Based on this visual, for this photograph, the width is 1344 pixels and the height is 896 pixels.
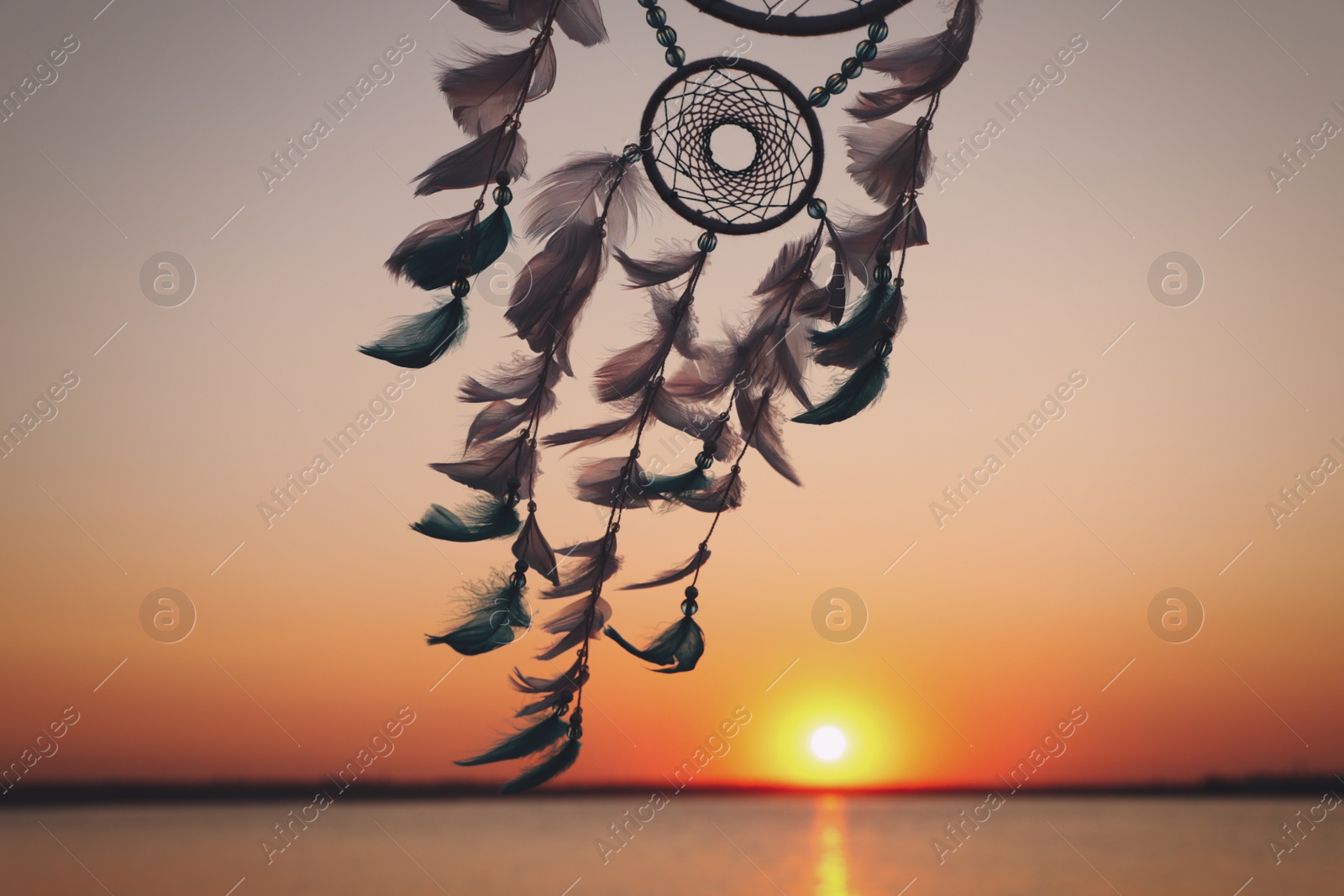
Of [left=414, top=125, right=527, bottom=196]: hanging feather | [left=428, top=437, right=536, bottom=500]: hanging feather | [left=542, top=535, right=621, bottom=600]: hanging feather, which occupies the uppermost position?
Result: [left=414, top=125, right=527, bottom=196]: hanging feather

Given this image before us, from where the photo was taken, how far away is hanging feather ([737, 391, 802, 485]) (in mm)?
2383

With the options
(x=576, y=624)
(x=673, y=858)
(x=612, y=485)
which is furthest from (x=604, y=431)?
(x=673, y=858)

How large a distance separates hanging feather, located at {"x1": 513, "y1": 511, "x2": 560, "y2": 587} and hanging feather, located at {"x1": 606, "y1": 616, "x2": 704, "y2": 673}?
0.32 m

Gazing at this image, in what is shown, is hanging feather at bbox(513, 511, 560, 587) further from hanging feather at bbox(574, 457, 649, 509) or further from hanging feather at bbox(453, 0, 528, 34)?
hanging feather at bbox(453, 0, 528, 34)

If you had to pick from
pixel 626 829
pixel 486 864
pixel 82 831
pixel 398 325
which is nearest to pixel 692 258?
pixel 398 325

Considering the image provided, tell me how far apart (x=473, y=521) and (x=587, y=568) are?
345 millimetres

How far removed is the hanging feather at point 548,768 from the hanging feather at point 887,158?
1.58 meters

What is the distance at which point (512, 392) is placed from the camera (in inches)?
89.1

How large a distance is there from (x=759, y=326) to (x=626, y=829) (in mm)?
28272

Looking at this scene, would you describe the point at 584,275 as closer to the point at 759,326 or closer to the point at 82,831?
the point at 759,326

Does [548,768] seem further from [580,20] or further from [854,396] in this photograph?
[580,20]

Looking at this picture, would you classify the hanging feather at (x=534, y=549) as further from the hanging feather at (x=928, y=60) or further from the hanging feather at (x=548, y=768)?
the hanging feather at (x=928, y=60)

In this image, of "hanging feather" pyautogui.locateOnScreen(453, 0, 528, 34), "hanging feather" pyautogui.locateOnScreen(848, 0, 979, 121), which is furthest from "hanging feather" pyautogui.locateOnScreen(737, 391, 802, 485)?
"hanging feather" pyautogui.locateOnScreen(453, 0, 528, 34)

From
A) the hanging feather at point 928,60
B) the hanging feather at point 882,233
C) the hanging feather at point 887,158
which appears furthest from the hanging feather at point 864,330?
the hanging feather at point 928,60
